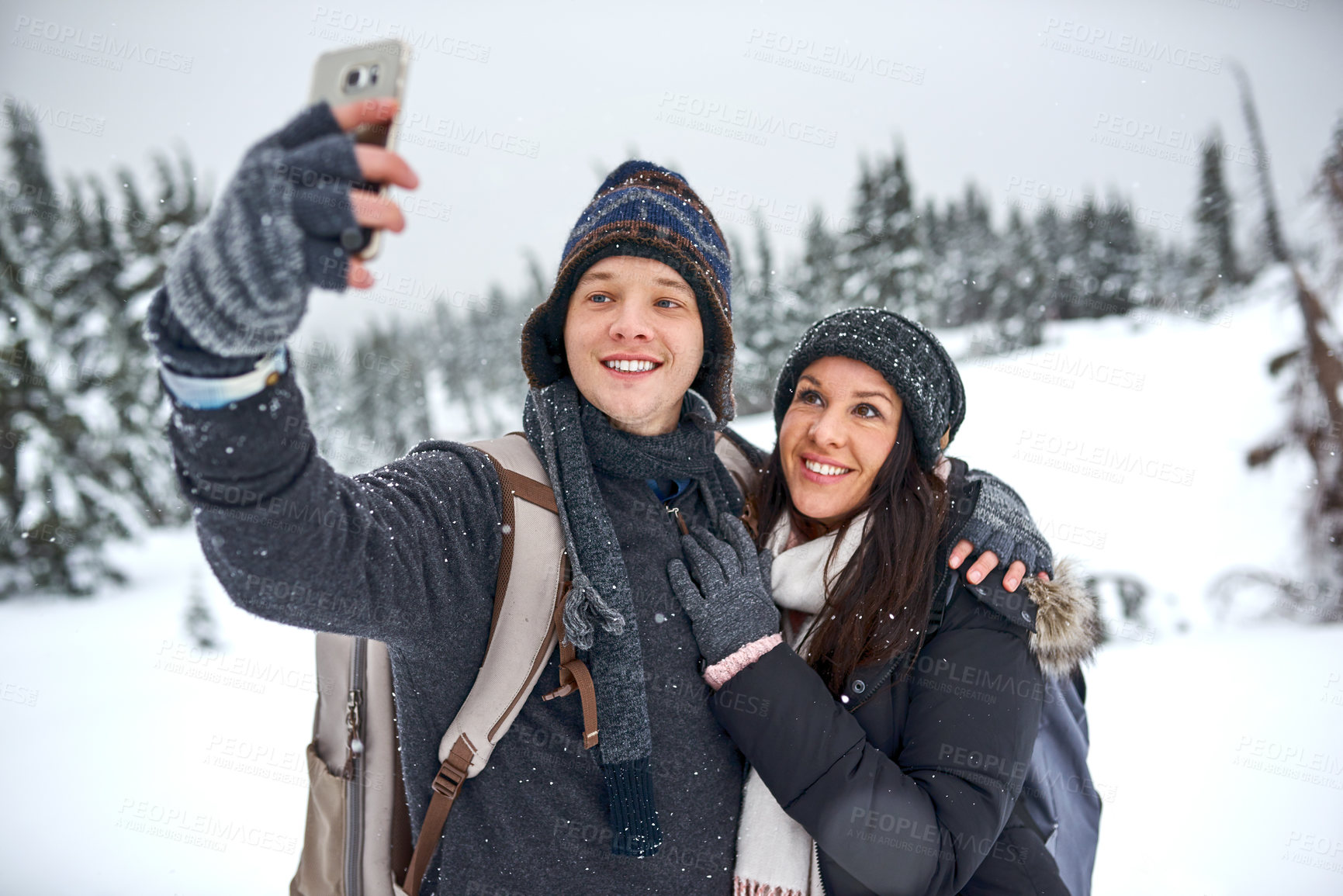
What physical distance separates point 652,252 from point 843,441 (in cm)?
105

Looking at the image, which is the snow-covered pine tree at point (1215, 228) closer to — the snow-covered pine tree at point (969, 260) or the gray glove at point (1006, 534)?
the snow-covered pine tree at point (969, 260)

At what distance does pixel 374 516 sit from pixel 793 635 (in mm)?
1634

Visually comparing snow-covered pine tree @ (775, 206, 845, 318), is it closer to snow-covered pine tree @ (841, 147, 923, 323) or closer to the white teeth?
snow-covered pine tree @ (841, 147, 923, 323)

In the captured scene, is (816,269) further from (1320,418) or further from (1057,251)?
(1320,418)

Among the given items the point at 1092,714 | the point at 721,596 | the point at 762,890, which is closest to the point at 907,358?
the point at 721,596

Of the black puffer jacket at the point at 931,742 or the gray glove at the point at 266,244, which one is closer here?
the gray glove at the point at 266,244

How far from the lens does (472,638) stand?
1896 mm

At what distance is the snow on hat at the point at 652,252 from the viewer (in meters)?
2.35

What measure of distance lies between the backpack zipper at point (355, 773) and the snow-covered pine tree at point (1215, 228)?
28895 millimetres

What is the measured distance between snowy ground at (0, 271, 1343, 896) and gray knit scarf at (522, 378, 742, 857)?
2.04 meters

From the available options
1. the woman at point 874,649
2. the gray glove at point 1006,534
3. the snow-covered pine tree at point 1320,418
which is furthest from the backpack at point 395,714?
the snow-covered pine tree at point 1320,418

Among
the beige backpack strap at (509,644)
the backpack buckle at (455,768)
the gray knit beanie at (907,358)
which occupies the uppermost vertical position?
the gray knit beanie at (907,358)

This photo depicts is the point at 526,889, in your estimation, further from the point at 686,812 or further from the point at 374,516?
the point at 374,516

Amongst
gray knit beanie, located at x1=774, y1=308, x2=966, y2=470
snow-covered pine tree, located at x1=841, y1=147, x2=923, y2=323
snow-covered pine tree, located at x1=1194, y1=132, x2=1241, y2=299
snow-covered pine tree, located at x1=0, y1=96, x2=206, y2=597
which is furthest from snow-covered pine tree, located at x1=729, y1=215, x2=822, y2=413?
gray knit beanie, located at x1=774, y1=308, x2=966, y2=470
